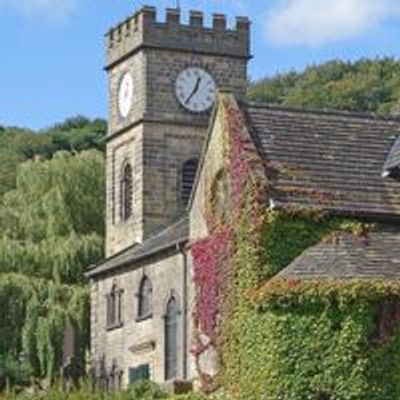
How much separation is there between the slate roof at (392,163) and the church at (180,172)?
2.5 inches

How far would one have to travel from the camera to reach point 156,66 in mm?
65438

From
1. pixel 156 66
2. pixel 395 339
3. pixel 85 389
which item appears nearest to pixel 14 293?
pixel 156 66

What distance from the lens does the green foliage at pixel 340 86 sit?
111m

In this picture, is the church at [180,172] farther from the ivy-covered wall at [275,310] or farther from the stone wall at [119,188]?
the ivy-covered wall at [275,310]

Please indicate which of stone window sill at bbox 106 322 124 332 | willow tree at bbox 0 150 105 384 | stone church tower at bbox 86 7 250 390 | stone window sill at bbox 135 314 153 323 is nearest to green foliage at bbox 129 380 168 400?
stone window sill at bbox 135 314 153 323

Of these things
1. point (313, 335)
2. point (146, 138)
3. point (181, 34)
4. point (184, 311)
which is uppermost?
point (181, 34)

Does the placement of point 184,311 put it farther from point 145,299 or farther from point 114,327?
point 114,327

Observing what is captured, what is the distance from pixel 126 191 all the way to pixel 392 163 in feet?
81.4

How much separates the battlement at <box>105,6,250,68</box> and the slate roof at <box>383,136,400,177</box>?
2321 centimetres

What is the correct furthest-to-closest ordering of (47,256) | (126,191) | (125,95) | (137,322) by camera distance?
(47,256) < (125,95) < (126,191) < (137,322)

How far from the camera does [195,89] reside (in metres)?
65.7

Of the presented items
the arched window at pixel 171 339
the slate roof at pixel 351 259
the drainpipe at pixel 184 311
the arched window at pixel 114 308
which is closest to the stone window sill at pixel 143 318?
the arched window at pixel 171 339

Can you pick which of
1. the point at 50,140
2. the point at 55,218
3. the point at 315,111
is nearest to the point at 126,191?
A: the point at 55,218

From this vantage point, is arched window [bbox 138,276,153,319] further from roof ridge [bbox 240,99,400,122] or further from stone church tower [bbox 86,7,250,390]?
roof ridge [bbox 240,99,400,122]
